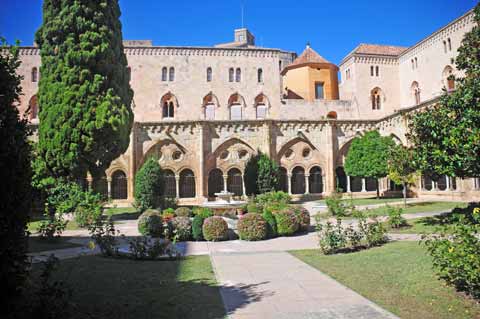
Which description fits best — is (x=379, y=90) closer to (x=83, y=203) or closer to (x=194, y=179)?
(x=194, y=179)

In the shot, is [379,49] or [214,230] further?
[379,49]

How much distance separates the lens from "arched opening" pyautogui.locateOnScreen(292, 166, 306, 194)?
1133 inches

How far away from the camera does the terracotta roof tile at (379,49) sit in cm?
3816

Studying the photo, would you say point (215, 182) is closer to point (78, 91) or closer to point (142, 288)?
point (78, 91)

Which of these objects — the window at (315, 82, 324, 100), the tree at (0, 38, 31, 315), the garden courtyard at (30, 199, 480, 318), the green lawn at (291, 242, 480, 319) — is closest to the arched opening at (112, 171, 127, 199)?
the garden courtyard at (30, 199, 480, 318)

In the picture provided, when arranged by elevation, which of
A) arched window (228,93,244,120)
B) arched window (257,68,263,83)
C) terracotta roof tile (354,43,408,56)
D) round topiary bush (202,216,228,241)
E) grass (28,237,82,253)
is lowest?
grass (28,237,82,253)

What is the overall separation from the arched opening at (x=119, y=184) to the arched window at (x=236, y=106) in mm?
13181

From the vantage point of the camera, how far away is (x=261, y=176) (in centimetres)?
2441

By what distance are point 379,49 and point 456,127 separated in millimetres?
33032

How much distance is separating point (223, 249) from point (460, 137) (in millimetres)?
6942

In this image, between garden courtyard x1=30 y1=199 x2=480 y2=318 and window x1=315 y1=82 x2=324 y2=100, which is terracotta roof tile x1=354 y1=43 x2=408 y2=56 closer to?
window x1=315 y1=82 x2=324 y2=100

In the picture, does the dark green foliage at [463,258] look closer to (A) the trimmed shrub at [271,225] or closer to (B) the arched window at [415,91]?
(A) the trimmed shrub at [271,225]

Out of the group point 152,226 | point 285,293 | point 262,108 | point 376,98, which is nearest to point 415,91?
point 376,98

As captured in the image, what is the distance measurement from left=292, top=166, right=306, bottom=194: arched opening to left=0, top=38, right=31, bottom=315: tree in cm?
2549
